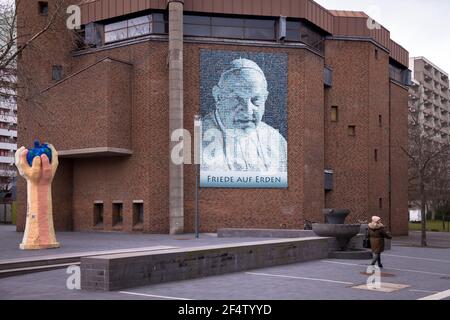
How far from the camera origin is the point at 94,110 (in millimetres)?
34469

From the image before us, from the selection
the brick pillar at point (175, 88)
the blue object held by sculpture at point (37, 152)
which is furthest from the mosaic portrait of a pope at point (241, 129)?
the blue object held by sculpture at point (37, 152)

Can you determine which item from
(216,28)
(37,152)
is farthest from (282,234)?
(216,28)

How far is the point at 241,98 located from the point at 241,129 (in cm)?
187

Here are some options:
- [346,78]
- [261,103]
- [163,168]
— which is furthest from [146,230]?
[346,78]

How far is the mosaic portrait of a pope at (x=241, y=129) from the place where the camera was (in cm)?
3525

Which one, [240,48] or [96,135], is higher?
[240,48]

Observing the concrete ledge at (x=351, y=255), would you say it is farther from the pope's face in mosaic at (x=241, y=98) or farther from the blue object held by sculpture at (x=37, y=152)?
the pope's face in mosaic at (x=241, y=98)

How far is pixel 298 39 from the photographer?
124 feet

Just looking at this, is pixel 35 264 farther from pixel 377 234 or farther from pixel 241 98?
pixel 241 98

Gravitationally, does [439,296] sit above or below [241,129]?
below

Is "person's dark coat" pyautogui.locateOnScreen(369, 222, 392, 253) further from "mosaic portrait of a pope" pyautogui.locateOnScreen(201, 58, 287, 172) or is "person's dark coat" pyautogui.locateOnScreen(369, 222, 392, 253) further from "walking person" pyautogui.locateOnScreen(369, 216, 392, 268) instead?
"mosaic portrait of a pope" pyautogui.locateOnScreen(201, 58, 287, 172)

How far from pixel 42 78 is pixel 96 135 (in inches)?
285

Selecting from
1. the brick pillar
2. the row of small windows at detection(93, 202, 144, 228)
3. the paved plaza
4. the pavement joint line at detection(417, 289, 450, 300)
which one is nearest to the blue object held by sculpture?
the paved plaza
